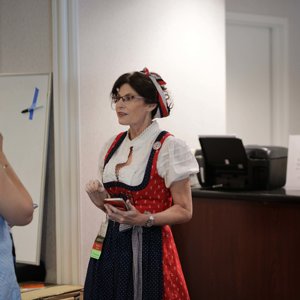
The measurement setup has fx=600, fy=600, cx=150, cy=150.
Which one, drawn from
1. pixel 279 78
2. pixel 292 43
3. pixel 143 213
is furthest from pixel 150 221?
pixel 292 43

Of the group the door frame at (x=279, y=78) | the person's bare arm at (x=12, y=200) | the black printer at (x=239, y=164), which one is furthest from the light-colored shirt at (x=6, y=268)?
the door frame at (x=279, y=78)

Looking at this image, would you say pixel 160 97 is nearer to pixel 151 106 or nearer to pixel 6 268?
pixel 151 106

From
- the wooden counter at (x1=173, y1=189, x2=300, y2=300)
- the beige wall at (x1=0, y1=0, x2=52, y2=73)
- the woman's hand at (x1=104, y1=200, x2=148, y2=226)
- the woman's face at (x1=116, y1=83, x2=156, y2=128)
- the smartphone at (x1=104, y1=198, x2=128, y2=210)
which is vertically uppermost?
the beige wall at (x1=0, y1=0, x2=52, y2=73)

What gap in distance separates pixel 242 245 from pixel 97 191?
3.16 feet

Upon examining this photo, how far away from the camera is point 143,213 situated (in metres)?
2.29

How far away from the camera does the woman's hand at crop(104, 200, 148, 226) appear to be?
85.4 inches

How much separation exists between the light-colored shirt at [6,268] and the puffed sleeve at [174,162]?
76 cm

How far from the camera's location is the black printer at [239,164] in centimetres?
308

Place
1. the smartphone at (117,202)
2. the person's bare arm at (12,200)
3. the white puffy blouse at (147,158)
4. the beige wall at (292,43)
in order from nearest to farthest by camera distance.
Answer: the person's bare arm at (12,200), the smartphone at (117,202), the white puffy blouse at (147,158), the beige wall at (292,43)

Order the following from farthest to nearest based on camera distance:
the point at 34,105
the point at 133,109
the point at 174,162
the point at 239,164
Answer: the point at 34,105 < the point at 239,164 < the point at 133,109 < the point at 174,162

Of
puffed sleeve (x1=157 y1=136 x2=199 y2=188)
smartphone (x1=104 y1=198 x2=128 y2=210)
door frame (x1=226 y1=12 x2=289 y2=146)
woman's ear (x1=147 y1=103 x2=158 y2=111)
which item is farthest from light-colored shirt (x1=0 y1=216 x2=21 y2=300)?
door frame (x1=226 y1=12 x2=289 y2=146)

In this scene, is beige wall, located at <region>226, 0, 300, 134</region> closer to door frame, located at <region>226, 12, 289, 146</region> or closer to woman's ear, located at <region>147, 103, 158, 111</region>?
door frame, located at <region>226, 12, 289, 146</region>

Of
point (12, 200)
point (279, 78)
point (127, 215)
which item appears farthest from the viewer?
point (279, 78)

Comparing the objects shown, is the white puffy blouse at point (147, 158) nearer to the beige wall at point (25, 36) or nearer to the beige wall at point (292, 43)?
the beige wall at point (25, 36)
